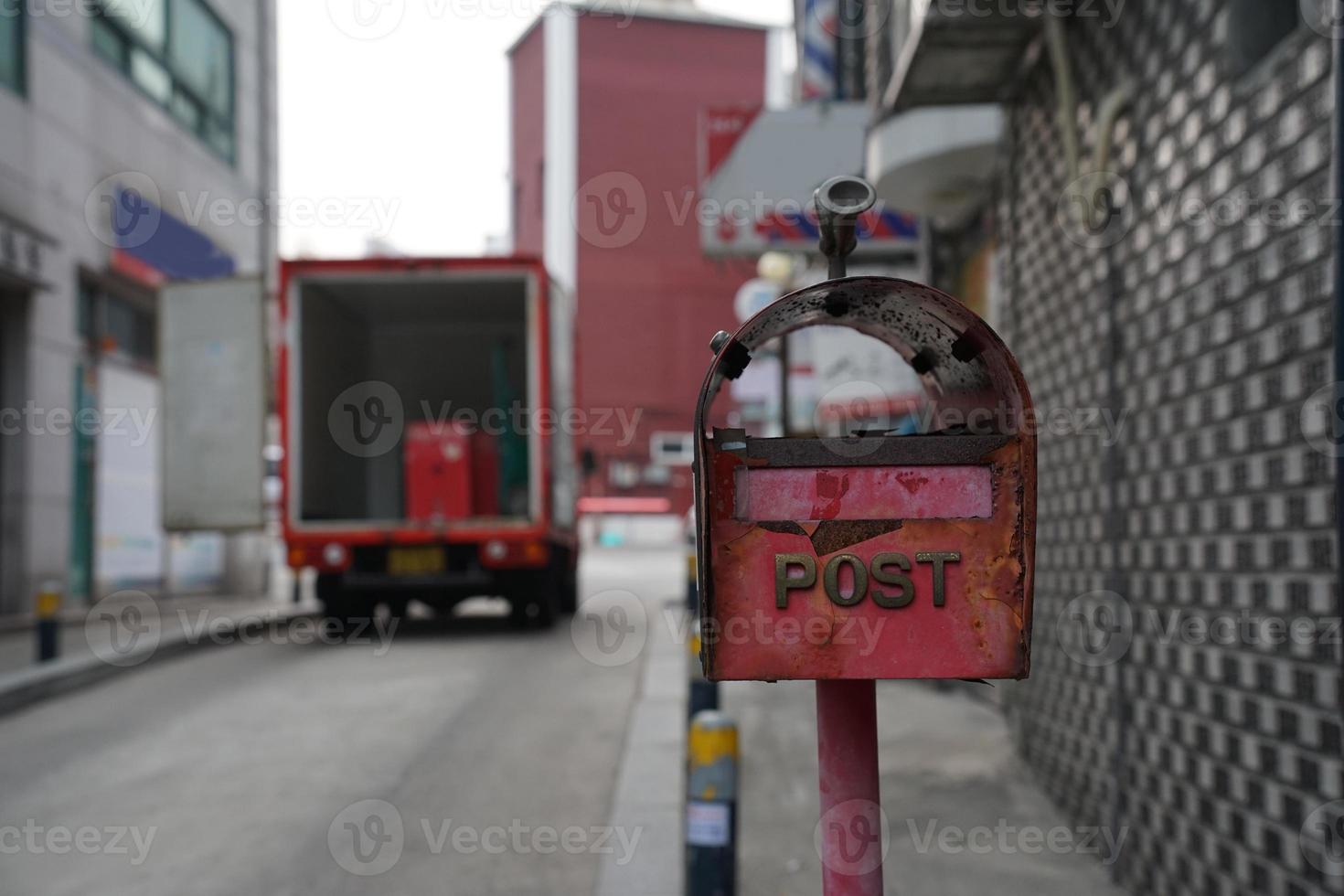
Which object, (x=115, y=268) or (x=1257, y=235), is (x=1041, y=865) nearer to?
(x=1257, y=235)

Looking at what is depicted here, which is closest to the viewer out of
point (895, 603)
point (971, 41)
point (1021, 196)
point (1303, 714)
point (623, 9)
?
point (895, 603)

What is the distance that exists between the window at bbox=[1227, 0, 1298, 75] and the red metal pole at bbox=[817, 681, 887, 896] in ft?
7.91

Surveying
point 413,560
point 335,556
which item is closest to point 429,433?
point 413,560

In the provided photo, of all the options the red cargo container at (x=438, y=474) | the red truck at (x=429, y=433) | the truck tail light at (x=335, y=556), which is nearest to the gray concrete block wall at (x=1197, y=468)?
the red truck at (x=429, y=433)

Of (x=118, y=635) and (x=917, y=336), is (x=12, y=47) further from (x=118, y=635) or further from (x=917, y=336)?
(x=917, y=336)

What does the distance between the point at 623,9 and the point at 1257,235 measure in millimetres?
36036

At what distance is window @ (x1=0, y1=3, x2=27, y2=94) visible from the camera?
11727mm

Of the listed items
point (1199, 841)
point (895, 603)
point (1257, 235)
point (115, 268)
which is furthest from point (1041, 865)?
point (115, 268)

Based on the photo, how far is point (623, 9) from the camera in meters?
36.6

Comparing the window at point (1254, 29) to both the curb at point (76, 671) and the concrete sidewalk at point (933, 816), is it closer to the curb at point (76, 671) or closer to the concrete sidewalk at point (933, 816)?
the concrete sidewalk at point (933, 816)

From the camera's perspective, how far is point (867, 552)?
69.6 inches

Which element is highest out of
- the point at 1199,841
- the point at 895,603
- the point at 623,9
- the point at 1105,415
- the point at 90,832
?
the point at 623,9

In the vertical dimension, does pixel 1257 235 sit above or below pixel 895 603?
above

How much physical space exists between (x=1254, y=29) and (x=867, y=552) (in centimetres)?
245
